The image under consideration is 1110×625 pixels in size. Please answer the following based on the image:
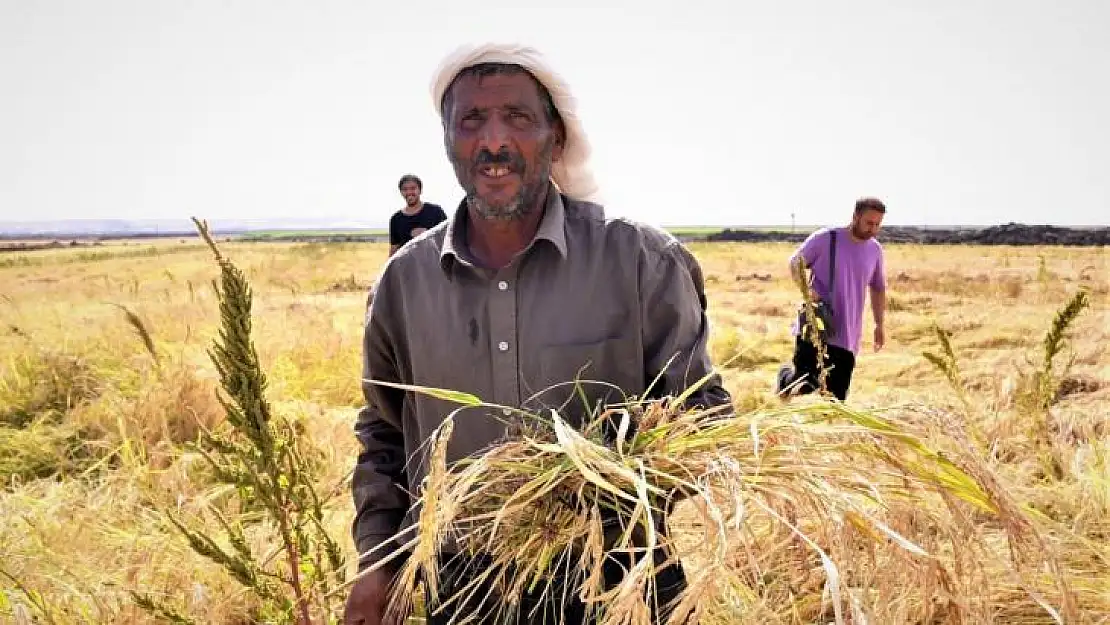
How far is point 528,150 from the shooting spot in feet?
5.17

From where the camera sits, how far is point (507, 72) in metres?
1.59

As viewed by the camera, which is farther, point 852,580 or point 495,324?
point 495,324

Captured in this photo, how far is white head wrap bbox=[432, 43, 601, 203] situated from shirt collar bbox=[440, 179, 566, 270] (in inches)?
3.1

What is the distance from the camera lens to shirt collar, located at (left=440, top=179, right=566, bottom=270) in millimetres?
1541

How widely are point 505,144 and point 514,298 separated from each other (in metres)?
0.35

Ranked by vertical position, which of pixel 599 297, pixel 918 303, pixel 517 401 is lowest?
pixel 918 303

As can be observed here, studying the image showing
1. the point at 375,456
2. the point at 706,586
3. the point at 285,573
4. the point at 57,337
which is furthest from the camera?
the point at 57,337

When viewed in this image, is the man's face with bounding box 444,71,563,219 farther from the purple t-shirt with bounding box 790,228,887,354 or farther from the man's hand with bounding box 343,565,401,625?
the purple t-shirt with bounding box 790,228,887,354

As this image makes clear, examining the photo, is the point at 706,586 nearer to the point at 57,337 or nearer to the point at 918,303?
the point at 57,337

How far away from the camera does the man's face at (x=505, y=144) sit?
157 cm

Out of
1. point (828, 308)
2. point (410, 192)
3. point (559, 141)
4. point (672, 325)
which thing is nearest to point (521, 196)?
point (559, 141)

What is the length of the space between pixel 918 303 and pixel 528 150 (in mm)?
16592

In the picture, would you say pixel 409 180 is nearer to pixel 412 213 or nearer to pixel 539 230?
pixel 412 213

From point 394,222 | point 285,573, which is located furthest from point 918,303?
point 285,573
